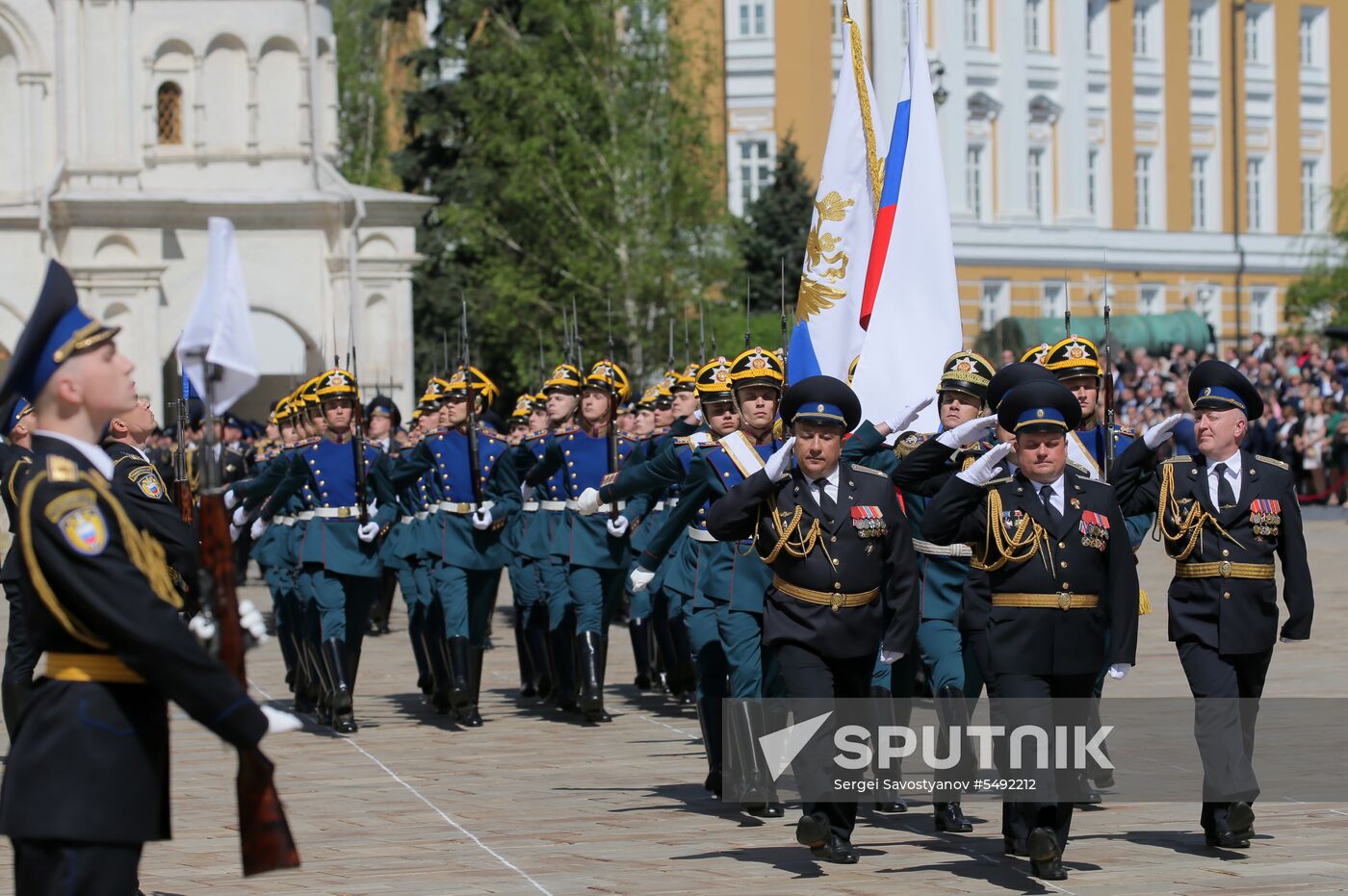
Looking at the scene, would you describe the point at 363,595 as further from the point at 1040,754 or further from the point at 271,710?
the point at 271,710

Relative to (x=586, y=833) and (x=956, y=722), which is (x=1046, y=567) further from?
(x=586, y=833)

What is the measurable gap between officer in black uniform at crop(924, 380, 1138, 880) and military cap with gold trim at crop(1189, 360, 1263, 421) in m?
0.90

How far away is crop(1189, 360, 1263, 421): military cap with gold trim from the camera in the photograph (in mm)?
9664

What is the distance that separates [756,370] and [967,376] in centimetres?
109

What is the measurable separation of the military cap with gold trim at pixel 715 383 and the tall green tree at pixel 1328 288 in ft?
128

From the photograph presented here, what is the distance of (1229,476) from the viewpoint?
9656 mm

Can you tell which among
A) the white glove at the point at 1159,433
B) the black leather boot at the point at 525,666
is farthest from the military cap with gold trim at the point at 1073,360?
the black leather boot at the point at 525,666

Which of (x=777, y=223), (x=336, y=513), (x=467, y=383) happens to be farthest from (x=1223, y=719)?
(x=777, y=223)

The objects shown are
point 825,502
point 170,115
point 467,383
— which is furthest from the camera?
point 170,115

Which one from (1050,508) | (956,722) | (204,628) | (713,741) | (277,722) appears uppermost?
(1050,508)

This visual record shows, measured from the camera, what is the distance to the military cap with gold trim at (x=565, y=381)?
585 inches

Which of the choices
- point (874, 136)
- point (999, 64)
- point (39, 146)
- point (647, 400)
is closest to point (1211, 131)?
point (999, 64)

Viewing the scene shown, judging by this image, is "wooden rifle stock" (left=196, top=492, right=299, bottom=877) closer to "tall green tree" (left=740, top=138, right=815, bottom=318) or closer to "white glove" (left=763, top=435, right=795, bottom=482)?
"white glove" (left=763, top=435, right=795, bottom=482)

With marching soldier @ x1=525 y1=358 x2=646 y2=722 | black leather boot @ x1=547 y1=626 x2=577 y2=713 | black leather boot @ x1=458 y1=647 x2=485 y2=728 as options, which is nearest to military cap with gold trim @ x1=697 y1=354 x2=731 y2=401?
marching soldier @ x1=525 y1=358 x2=646 y2=722
